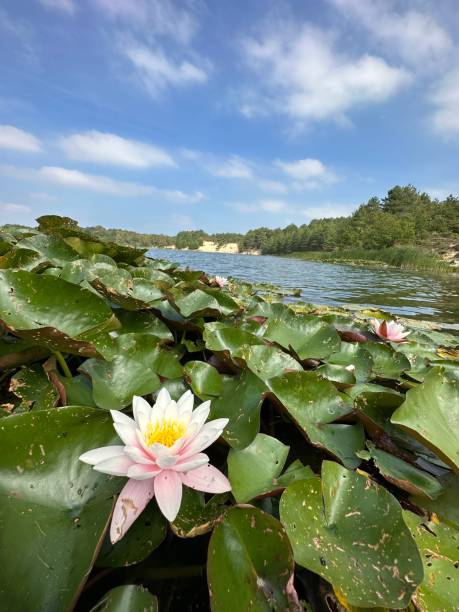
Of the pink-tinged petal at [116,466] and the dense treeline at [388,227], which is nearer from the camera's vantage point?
the pink-tinged petal at [116,466]

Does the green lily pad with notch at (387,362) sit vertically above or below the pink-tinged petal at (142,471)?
below

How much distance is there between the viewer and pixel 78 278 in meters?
1.38

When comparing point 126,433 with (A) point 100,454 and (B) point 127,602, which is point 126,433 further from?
(B) point 127,602

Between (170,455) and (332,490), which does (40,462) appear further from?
(332,490)

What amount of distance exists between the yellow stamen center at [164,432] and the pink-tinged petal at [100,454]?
5cm

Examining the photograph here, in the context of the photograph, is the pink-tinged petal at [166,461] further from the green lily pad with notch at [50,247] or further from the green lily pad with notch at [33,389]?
the green lily pad with notch at [50,247]

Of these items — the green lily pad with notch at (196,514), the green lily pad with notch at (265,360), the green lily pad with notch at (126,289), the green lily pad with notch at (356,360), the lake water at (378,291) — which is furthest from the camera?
the lake water at (378,291)

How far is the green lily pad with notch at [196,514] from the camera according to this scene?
58 cm

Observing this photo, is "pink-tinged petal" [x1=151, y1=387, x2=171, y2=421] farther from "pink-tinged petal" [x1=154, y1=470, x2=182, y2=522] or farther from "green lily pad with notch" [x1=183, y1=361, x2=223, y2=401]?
"green lily pad with notch" [x1=183, y1=361, x2=223, y2=401]

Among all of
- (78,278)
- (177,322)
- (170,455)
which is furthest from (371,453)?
(78,278)

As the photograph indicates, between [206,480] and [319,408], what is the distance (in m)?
0.49

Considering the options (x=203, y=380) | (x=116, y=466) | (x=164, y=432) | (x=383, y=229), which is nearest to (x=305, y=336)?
(x=203, y=380)

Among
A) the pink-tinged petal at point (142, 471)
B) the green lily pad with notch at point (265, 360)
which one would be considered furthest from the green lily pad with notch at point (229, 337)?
the pink-tinged petal at point (142, 471)

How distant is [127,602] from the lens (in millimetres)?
488
